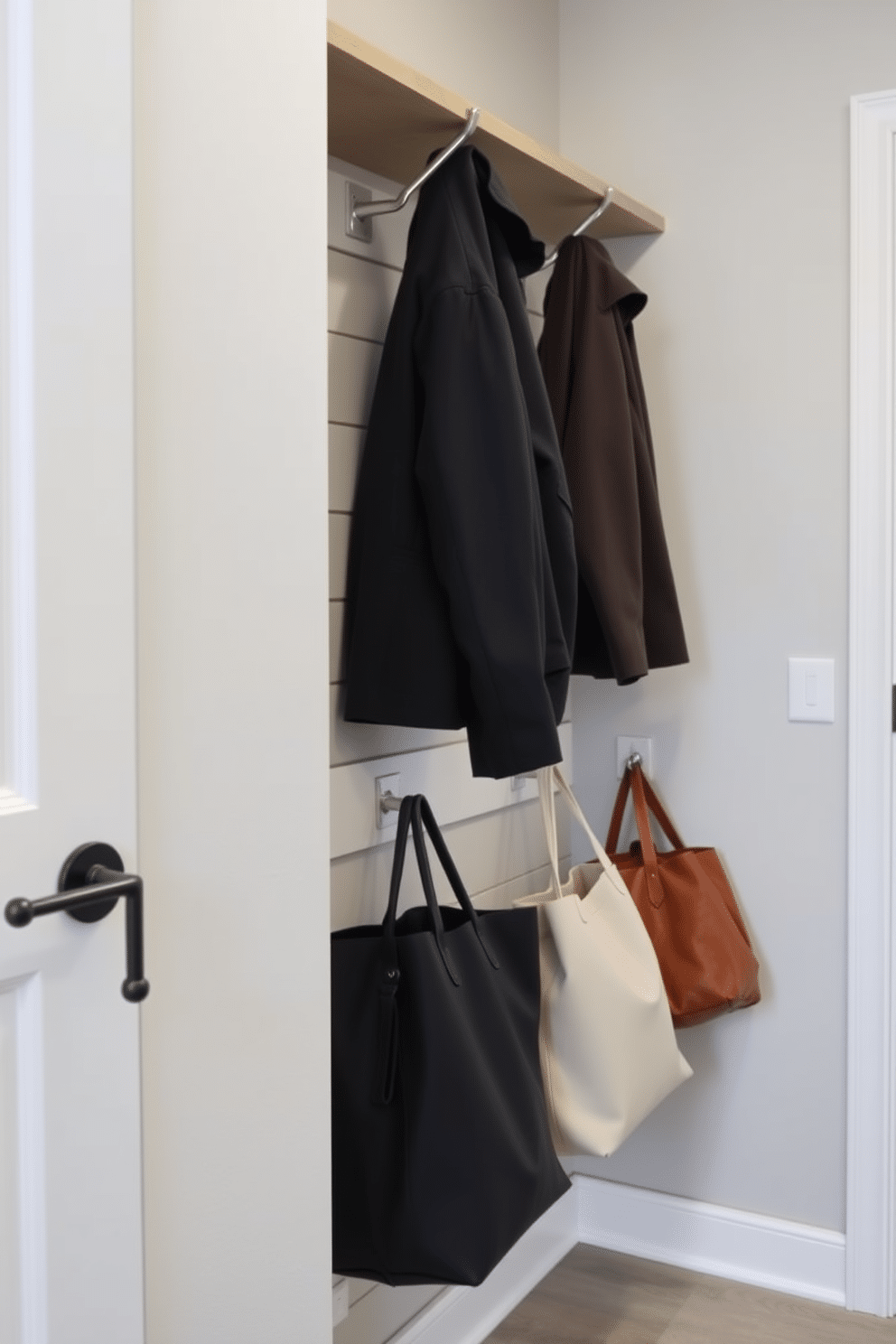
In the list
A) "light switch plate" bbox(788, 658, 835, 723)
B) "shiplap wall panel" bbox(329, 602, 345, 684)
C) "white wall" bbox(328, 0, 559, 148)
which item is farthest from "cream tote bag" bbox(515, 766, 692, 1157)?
"white wall" bbox(328, 0, 559, 148)

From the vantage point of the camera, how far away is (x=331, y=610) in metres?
1.76

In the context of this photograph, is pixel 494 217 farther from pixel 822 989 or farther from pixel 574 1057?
pixel 822 989

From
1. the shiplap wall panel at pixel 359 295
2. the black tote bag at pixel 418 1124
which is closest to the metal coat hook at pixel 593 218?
the shiplap wall panel at pixel 359 295

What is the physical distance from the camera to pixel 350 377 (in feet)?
5.87

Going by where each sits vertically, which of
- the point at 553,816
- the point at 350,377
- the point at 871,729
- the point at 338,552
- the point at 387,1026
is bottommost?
the point at 387,1026

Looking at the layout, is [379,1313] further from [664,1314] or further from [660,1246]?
[660,1246]

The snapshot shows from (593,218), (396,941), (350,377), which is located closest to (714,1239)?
(396,941)

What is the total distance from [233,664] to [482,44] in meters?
1.42

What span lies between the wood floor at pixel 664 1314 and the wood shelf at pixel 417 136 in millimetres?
1870

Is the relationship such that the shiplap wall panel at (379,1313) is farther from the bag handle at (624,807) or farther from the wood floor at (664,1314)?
the bag handle at (624,807)

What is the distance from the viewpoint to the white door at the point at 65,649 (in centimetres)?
98

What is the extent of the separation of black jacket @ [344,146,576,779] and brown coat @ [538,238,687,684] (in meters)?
0.26

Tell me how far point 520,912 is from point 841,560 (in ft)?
2.94

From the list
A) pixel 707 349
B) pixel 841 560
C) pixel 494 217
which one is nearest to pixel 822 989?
pixel 841 560
